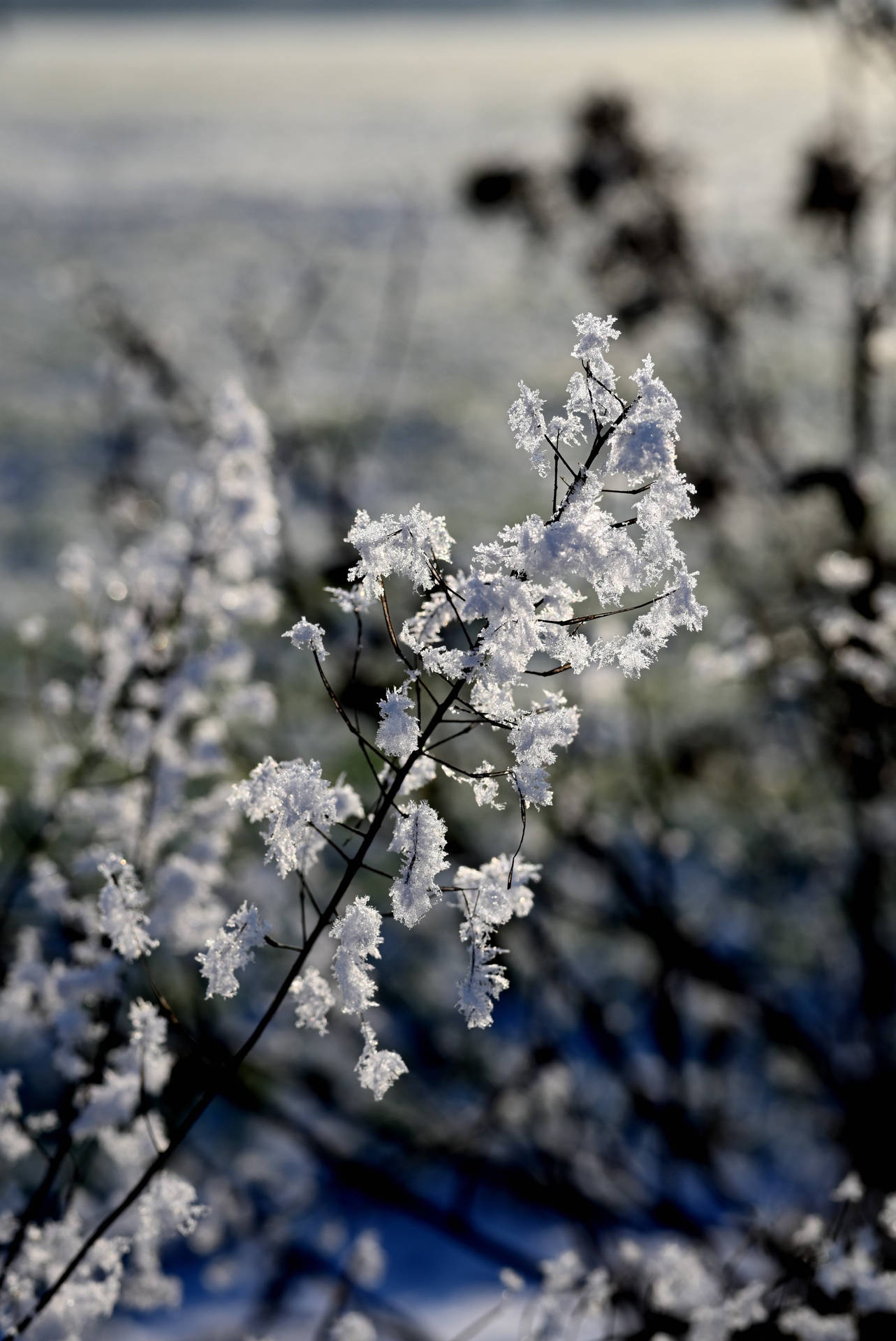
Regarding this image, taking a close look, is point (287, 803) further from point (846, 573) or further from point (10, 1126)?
point (846, 573)

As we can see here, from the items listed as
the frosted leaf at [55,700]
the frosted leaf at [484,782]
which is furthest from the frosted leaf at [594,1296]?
the frosted leaf at [55,700]

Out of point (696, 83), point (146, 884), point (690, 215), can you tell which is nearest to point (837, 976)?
point (690, 215)

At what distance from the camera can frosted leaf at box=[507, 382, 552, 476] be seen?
996mm

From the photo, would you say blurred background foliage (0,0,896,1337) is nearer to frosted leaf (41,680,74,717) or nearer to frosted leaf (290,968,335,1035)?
frosted leaf (41,680,74,717)

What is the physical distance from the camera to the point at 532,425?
100cm

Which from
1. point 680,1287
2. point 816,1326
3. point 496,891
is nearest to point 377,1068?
point 496,891

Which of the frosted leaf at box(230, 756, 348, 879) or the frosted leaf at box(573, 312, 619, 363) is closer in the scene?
the frosted leaf at box(573, 312, 619, 363)

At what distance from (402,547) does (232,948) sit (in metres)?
0.49

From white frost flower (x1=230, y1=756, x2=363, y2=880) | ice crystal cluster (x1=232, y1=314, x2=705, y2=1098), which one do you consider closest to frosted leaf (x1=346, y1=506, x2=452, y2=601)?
ice crystal cluster (x1=232, y1=314, x2=705, y2=1098)

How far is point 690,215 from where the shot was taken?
14.3 ft

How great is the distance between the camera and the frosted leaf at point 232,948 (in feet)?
3.74

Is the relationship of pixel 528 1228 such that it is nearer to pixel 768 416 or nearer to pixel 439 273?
pixel 768 416

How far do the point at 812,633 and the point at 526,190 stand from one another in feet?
7.86

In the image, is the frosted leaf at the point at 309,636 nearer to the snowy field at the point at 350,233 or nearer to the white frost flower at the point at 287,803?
the white frost flower at the point at 287,803
